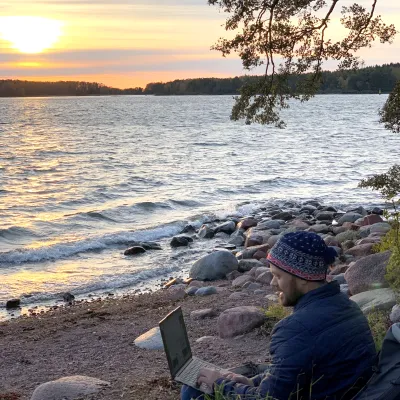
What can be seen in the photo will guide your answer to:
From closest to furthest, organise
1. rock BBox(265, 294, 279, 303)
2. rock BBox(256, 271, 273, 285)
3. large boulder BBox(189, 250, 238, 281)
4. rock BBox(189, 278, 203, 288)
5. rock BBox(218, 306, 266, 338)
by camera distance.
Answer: rock BBox(218, 306, 266, 338) < rock BBox(265, 294, 279, 303) < rock BBox(256, 271, 273, 285) < rock BBox(189, 278, 203, 288) < large boulder BBox(189, 250, 238, 281)

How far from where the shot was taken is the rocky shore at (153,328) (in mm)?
7066

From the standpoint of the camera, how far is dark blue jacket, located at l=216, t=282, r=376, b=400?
12.2ft

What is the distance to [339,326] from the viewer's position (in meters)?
3.79

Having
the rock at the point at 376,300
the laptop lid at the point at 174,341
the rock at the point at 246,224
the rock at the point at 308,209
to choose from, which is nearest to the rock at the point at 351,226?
the rock at the point at 246,224

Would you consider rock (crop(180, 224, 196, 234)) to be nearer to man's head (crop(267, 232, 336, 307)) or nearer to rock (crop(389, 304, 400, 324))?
rock (crop(389, 304, 400, 324))

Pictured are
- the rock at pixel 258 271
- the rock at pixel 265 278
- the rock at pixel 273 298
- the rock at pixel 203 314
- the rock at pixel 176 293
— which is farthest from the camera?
the rock at pixel 258 271

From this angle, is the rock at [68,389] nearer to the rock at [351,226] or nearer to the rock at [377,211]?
the rock at [351,226]

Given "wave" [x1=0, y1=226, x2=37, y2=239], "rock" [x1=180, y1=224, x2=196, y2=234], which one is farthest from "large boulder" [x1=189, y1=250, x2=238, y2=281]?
"wave" [x1=0, y1=226, x2=37, y2=239]

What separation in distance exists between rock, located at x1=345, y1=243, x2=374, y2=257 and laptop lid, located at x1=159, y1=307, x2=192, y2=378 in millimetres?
8839

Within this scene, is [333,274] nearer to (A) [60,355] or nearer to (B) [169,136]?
(A) [60,355]

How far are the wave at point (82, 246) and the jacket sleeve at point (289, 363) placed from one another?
1377 cm

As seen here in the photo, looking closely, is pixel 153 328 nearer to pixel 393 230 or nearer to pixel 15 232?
pixel 393 230

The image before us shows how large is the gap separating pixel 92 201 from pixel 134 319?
16219 millimetres

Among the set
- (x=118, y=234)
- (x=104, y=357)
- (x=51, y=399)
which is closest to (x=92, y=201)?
(x=118, y=234)
